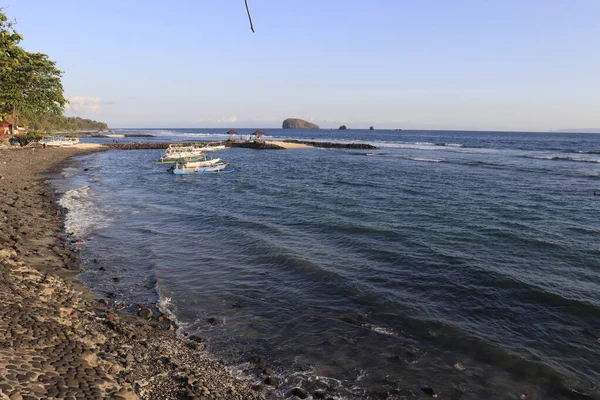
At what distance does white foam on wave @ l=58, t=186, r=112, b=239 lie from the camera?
65.6 ft

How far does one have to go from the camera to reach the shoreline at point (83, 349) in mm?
6777

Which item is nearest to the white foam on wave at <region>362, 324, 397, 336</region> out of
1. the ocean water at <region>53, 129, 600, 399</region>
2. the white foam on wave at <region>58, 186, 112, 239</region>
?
the ocean water at <region>53, 129, 600, 399</region>

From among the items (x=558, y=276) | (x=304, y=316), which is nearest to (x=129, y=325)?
(x=304, y=316)

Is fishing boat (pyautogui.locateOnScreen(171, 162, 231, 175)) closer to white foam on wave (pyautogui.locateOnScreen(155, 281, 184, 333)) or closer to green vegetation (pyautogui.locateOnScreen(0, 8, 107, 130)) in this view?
green vegetation (pyautogui.locateOnScreen(0, 8, 107, 130))

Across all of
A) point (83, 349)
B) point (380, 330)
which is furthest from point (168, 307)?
point (380, 330)

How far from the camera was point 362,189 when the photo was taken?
3425 cm

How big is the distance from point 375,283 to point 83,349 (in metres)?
9.37

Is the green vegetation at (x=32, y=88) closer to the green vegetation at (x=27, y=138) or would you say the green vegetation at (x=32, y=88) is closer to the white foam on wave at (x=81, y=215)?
the green vegetation at (x=27, y=138)

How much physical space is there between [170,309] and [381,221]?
550 inches

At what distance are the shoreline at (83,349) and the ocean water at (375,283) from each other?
29.1 inches

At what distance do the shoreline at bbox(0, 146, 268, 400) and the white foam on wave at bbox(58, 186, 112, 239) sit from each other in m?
5.71

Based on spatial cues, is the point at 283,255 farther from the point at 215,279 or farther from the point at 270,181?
the point at 270,181

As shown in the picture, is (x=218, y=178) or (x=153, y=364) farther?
(x=218, y=178)

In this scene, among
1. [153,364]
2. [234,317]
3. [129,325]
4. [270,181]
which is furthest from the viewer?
[270,181]
